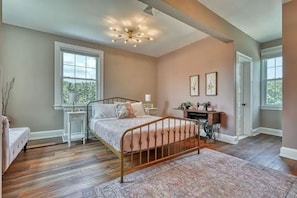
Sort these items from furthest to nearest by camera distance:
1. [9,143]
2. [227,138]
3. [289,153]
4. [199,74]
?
[199,74]
[227,138]
[289,153]
[9,143]

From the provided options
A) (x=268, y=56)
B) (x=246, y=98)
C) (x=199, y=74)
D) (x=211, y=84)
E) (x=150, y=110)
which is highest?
(x=268, y=56)

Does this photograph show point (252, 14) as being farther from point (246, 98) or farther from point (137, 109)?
point (137, 109)

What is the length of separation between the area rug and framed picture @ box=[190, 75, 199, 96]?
2.56 meters

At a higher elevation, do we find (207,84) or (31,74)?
(31,74)

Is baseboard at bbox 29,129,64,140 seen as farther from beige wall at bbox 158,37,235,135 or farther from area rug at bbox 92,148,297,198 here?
beige wall at bbox 158,37,235,135

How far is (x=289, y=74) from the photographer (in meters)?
3.15

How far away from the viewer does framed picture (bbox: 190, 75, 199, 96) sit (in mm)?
5004

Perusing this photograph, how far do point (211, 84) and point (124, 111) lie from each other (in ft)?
8.59

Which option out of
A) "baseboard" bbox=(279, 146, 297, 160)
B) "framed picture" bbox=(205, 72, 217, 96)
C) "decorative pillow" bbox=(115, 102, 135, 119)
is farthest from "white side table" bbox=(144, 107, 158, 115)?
"baseboard" bbox=(279, 146, 297, 160)

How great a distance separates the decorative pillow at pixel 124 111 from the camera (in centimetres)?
412

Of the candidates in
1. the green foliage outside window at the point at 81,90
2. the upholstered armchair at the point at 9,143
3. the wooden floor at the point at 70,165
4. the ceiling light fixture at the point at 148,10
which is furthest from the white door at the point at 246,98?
the upholstered armchair at the point at 9,143

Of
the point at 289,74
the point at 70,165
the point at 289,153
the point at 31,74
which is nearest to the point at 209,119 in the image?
the point at 289,153

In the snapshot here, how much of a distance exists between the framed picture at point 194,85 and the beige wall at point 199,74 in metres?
0.10

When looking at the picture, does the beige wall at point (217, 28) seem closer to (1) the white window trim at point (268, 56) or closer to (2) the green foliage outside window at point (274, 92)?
(1) the white window trim at point (268, 56)
